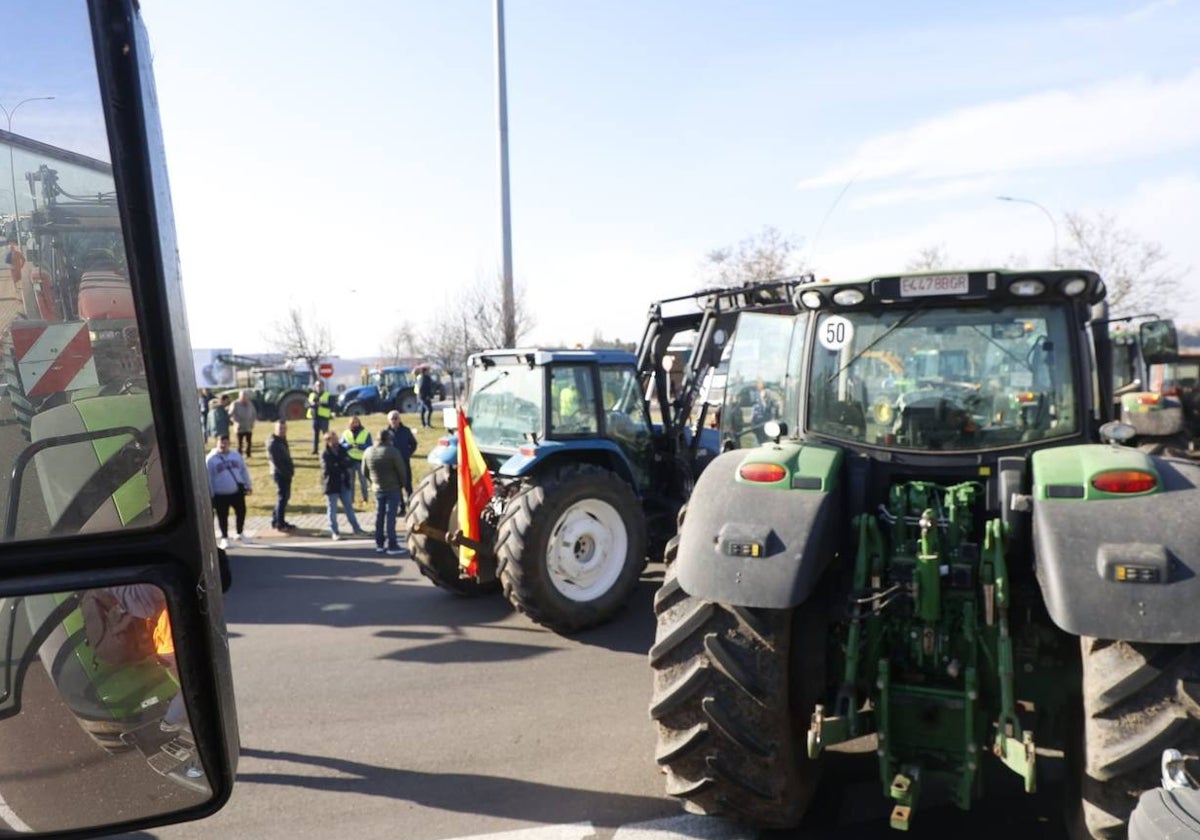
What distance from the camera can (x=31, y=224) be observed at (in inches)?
46.3

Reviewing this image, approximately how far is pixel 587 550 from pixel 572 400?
1.32m

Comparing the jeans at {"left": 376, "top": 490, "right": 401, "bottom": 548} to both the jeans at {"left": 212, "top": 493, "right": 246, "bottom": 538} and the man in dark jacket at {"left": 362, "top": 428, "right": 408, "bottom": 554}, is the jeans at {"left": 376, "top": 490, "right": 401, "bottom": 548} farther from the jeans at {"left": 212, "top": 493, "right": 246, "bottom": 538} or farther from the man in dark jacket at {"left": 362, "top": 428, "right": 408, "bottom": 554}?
the jeans at {"left": 212, "top": 493, "right": 246, "bottom": 538}

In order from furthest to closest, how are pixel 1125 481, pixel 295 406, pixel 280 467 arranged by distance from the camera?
pixel 295 406, pixel 280 467, pixel 1125 481

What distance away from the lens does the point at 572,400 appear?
26.1 ft

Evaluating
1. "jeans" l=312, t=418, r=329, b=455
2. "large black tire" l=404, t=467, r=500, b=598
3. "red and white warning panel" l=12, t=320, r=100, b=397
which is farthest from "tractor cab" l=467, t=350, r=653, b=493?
"jeans" l=312, t=418, r=329, b=455

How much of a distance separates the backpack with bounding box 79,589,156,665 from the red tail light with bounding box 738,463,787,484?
3.09m

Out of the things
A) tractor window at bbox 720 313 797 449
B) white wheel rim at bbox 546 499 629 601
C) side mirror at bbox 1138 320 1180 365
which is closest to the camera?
side mirror at bbox 1138 320 1180 365

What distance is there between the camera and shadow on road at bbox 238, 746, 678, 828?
4359 millimetres

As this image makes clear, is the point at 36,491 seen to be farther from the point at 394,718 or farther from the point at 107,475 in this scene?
the point at 394,718

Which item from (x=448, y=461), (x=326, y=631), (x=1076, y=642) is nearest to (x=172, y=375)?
(x=1076, y=642)

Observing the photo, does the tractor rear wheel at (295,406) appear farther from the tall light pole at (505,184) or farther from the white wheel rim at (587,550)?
the white wheel rim at (587,550)

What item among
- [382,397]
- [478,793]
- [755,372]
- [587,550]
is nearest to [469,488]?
[587,550]

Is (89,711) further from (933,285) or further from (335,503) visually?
(335,503)

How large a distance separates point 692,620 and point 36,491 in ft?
9.90
